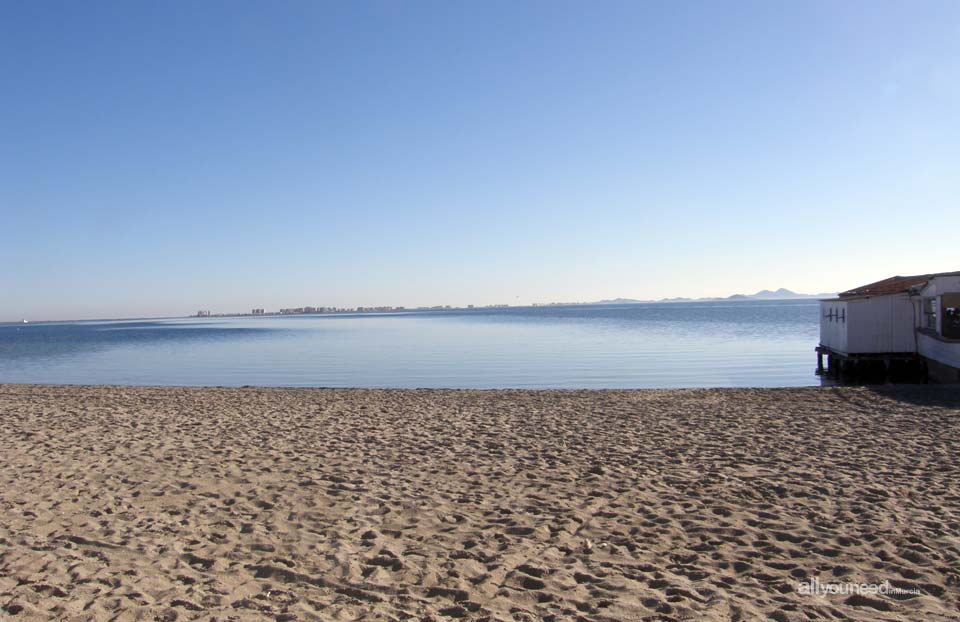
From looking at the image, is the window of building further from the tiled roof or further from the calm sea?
the calm sea

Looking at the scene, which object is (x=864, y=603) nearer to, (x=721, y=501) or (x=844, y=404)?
(x=721, y=501)

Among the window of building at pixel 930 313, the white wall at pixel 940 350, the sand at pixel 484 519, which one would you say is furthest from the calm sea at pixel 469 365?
the sand at pixel 484 519

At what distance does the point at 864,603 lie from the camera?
191 inches

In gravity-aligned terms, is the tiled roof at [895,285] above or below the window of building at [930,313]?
above

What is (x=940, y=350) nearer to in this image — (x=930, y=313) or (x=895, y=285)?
(x=930, y=313)

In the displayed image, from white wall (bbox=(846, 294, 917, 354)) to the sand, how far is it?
1161 cm

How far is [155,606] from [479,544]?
2.79m

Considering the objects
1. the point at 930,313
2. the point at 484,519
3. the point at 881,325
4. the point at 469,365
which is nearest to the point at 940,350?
the point at 930,313

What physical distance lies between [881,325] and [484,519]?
22117 mm

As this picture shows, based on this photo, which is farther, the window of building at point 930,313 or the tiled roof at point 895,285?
the tiled roof at point 895,285

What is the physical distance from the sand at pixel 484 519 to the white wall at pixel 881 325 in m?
11.6

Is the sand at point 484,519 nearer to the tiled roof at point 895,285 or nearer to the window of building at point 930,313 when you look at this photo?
the window of building at point 930,313

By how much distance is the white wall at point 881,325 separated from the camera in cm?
2303

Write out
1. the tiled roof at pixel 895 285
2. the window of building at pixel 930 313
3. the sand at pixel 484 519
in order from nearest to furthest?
1. the sand at pixel 484 519
2. the window of building at pixel 930 313
3. the tiled roof at pixel 895 285
